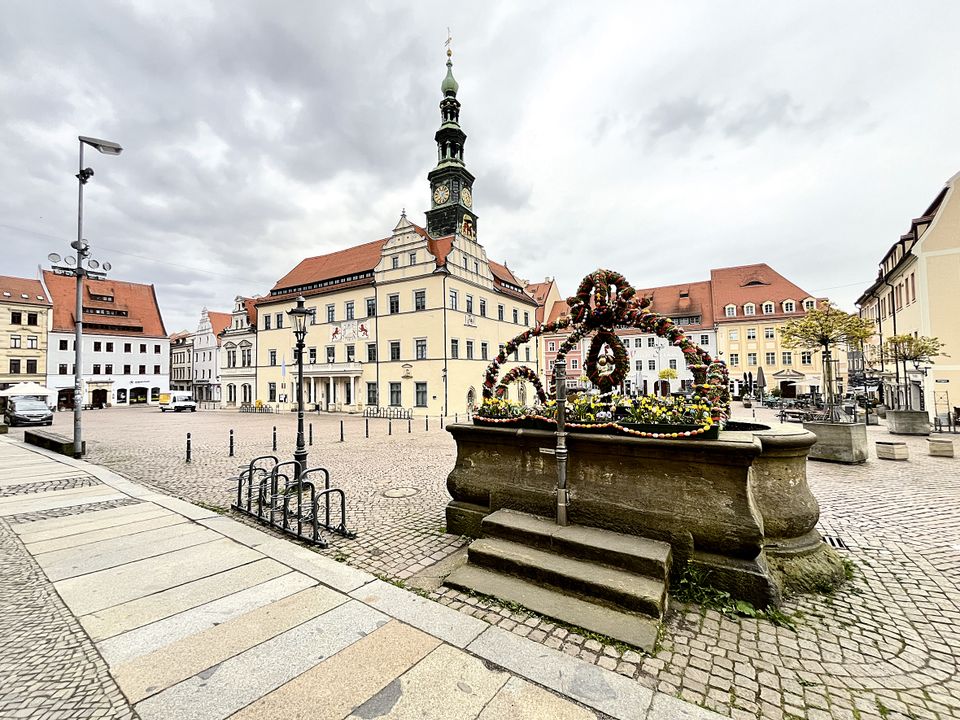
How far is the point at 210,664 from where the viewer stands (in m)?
3.14

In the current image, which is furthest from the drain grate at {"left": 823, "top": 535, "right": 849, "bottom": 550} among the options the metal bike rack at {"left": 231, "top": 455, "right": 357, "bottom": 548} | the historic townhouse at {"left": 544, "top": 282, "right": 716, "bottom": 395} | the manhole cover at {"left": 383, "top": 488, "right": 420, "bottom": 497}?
the historic townhouse at {"left": 544, "top": 282, "right": 716, "bottom": 395}

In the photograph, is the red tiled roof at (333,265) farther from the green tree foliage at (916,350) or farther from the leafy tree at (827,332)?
the green tree foliage at (916,350)

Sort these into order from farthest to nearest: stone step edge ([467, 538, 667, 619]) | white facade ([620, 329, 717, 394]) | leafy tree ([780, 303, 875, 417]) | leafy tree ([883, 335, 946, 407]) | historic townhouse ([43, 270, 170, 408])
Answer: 1. white facade ([620, 329, 717, 394])
2. historic townhouse ([43, 270, 170, 408])
3. leafy tree ([883, 335, 946, 407])
4. leafy tree ([780, 303, 875, 417])
5. stone step edge ([467, 538, 667, 619])

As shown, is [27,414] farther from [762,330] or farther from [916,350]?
[762,330]

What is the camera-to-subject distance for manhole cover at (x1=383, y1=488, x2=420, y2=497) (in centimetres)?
836

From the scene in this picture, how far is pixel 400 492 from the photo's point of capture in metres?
8.61

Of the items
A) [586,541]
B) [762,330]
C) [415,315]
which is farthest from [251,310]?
[762,330]

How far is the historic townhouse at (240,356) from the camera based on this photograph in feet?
144

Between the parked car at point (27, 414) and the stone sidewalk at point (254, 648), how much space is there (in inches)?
1192

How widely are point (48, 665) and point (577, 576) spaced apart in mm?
4355

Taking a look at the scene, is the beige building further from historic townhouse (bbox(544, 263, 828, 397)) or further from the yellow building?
the yellow building

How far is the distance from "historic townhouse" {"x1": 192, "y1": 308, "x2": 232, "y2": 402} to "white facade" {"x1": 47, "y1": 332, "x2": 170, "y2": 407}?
1192 centimetres

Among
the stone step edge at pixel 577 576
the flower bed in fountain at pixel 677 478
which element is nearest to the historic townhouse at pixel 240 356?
the flower bed in fountain at pixel 677 478

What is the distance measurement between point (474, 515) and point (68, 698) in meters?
3.97
